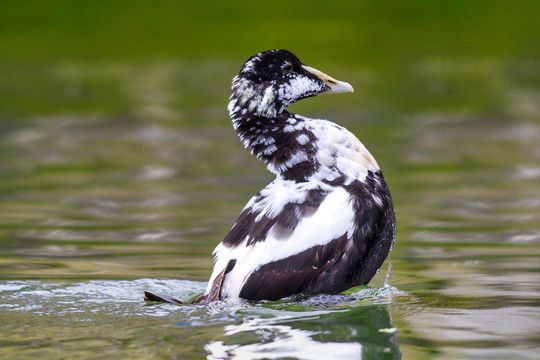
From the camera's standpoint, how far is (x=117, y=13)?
15.4 metres

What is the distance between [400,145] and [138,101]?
4220mm

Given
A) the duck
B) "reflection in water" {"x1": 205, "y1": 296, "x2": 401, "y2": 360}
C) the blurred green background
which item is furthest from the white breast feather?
the blurred green background

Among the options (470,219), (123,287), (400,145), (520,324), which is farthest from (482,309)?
(400,145)

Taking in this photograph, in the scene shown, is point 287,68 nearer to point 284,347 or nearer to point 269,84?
point 269,84

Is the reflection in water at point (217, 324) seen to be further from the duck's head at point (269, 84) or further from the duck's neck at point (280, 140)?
the duck's head at point (269, 84)

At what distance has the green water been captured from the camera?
4496mm

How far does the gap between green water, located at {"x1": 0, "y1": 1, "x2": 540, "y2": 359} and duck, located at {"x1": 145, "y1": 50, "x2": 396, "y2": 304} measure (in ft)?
0.45

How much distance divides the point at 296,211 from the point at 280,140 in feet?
1.64

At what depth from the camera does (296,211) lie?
4.86 meters

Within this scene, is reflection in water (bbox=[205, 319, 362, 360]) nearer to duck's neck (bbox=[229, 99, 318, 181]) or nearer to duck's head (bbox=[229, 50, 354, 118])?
duck's neck (bbox=[229, 99, 318, 181])

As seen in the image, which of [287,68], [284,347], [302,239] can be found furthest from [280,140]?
[284,347]

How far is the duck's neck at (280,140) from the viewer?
5102 mm

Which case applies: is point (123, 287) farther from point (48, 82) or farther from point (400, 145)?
point (48, 82)

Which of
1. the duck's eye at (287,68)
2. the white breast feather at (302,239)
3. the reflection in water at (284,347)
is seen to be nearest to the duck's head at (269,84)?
the duck's eye at (287,68)
